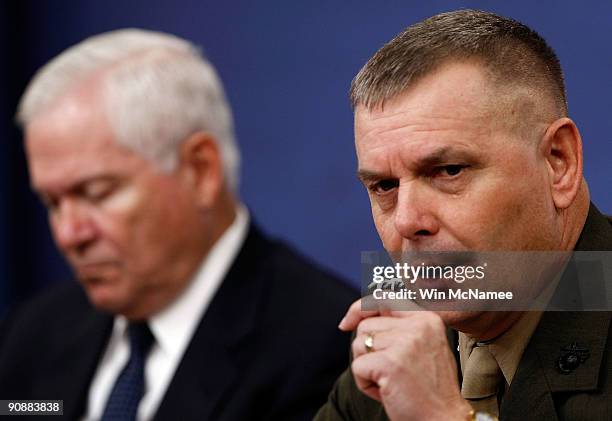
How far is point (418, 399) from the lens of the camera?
101 cm

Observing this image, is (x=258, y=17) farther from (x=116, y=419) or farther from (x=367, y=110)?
(x=367, y=110)

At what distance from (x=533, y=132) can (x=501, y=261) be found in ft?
0.42

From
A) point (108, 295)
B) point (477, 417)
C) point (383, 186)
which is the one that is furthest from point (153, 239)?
point (477, 417)

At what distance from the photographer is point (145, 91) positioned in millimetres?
1747

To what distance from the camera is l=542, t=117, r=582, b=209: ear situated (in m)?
1.08

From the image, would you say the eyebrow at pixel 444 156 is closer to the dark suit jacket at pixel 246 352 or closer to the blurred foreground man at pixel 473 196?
the blurred foreground man at pixel 473 196

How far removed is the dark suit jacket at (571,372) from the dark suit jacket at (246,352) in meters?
0.50

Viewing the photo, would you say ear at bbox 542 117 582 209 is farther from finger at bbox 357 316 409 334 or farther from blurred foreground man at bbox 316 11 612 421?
finger at bbox 357 316 409 334

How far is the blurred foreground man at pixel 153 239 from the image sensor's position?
164 centimetres

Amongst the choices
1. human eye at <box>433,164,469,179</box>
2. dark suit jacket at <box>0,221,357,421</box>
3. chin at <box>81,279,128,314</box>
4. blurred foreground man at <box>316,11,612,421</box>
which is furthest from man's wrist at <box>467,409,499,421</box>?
chin at <box>81,279,128,314</box>

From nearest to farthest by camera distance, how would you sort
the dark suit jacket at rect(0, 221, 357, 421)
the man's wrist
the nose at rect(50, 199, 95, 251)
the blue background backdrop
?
the man's wrist, the blue background backdrop, the dark suit jacket at rect(0, 221, 357, 421), the nose at rect(50, 199, 95, 251)

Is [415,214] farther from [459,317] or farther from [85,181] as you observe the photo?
[85,181]

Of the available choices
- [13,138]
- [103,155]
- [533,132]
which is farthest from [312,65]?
[13,138]

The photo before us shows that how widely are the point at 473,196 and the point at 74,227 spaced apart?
0.83m
